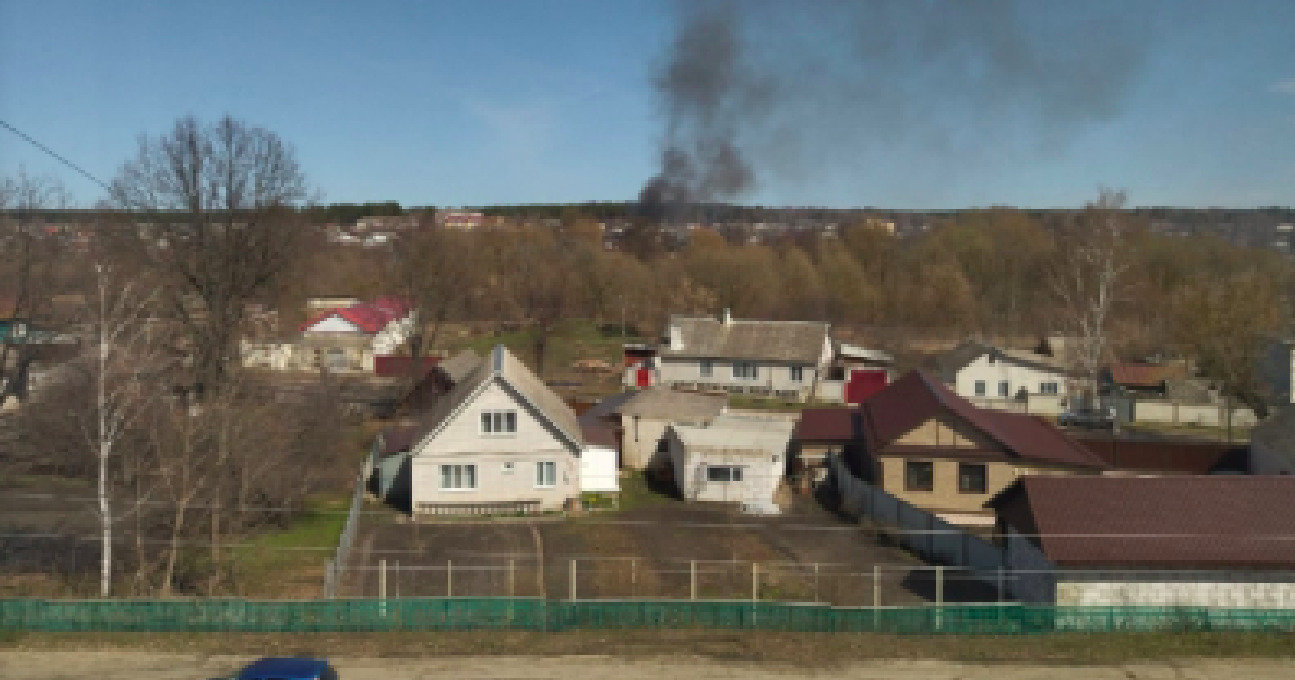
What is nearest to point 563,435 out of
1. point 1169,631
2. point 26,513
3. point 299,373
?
point 26,513

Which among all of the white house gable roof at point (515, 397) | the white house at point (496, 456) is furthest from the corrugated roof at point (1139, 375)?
the white house at point (496, 456)

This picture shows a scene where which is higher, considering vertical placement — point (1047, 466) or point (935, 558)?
point (1047, 466)

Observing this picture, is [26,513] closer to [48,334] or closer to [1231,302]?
[48,334]

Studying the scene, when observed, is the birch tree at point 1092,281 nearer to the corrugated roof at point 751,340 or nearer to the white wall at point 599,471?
the corrugated roof at point 751,340

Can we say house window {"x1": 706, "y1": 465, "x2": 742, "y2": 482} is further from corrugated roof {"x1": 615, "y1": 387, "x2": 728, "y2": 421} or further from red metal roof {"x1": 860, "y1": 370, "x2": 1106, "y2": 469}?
corrugated roof {"x1": 615, "y1": 387, "x2": 728, "y2": 421}

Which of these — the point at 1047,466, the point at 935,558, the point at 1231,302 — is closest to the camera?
the point at 935,558

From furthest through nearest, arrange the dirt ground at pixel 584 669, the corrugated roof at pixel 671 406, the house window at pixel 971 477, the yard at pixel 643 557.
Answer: the corrugated roof at pixel 671 406 < the house window at pixel 971 477 < the yard at pixel 643 557 < the dirt ground at pixel 584 669

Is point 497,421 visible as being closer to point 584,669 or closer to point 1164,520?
point 584,669
